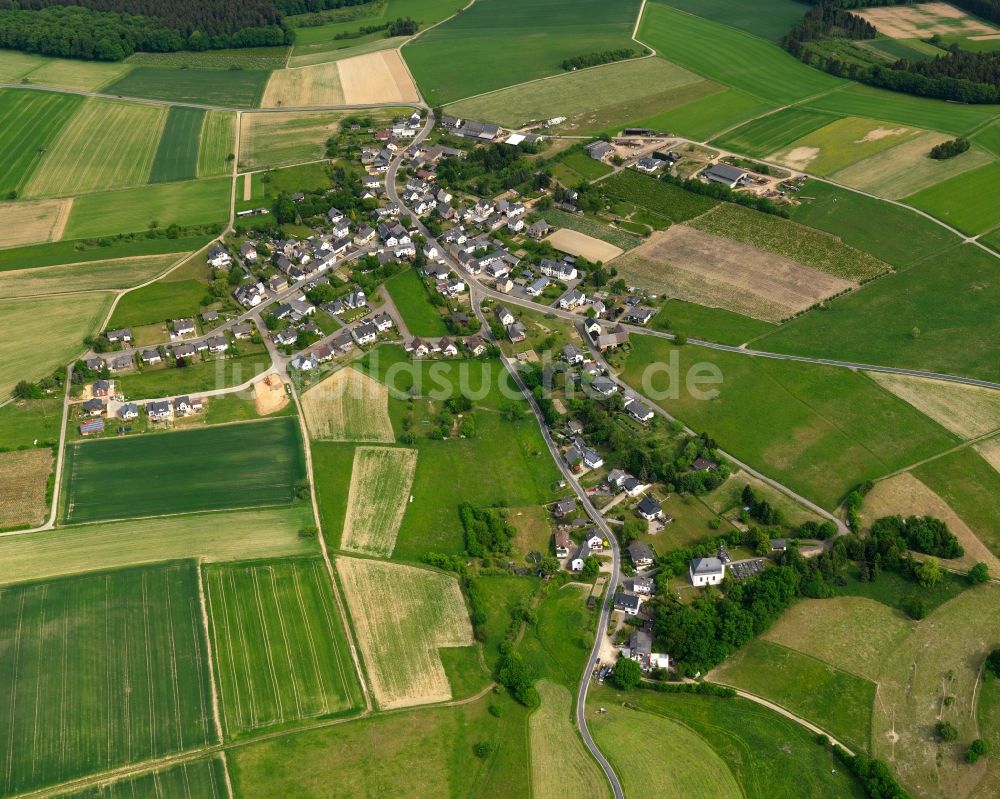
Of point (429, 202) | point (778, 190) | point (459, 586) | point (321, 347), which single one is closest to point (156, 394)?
point (321, 347)

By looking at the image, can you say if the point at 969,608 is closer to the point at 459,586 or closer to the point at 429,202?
the point at 459,586

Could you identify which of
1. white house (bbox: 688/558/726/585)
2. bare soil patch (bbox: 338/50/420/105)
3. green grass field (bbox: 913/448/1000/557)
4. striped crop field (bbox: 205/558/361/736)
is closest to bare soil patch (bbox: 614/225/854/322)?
green grass field (bbox: 913/448/1000/557)

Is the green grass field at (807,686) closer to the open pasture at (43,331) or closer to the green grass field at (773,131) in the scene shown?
the open pasture at (43,331)

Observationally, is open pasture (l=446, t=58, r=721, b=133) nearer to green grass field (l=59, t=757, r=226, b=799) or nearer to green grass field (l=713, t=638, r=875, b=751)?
green grass field (l=713, t=638, r=875, b=751)

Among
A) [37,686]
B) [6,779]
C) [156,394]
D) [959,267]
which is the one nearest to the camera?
[6,779]

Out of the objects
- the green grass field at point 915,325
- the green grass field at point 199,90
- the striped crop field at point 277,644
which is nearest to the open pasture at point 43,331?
the striped crop field at point 277,644

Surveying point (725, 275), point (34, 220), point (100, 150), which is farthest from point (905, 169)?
point (100, 150)
